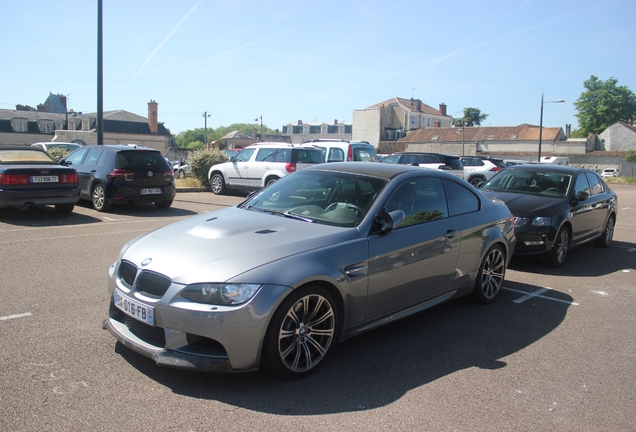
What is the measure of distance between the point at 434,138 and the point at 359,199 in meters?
74.6

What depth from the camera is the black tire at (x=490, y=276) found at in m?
5.90

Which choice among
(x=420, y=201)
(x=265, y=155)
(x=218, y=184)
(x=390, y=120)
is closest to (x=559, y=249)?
(x=420, y=201)

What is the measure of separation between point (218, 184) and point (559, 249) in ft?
41.0

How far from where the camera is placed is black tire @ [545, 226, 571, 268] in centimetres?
814

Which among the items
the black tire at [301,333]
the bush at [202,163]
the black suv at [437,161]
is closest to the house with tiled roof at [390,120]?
the black suv at [437,161]

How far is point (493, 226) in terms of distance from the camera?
600 cm

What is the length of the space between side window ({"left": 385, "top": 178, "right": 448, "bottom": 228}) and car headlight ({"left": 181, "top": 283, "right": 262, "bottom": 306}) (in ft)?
5.64

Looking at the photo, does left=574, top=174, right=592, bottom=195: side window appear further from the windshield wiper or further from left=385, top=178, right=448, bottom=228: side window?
the windshield wiper

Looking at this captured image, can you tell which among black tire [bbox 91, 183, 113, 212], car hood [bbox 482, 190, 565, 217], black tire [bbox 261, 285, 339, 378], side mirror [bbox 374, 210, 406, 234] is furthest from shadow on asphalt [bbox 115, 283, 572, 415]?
black tire [bbox 91, 183, 113, 212]

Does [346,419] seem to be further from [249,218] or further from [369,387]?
[249,218]

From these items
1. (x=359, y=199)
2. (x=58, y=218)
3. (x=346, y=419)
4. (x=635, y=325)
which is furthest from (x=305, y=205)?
(x=58, y=218)

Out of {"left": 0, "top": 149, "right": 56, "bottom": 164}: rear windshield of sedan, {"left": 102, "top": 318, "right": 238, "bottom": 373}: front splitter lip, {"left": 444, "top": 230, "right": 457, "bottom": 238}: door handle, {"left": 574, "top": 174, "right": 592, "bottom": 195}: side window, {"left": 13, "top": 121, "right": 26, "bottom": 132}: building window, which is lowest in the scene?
{"left": 102, "top": 318, "right": 238, "bottom": 373}: front splitter lip

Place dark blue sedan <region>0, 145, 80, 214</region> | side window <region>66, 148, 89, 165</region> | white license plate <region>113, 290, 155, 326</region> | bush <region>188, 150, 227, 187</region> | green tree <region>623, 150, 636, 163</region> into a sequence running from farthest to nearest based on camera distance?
green tree <region>623, 150, 636, 163</region>, bush <region>188, 150, 227, 187</region>, side window <region>66, 148, 89, 165</region>, dark blue sedan <region>0, 145, 80, 214</region>, white license plate <region>113, 290, 155, 326</region>

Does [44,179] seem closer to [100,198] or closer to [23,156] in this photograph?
[23,156]
